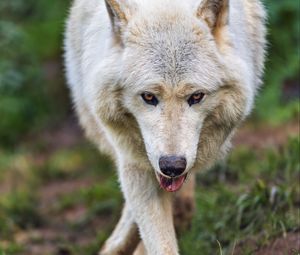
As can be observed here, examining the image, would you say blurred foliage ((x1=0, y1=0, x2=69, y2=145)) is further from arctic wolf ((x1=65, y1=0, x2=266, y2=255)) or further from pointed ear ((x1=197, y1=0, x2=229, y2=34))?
pointed ear ((x1=197, y1=0, x2=229, y2=34))

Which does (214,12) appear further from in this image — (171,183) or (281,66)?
(281,66)

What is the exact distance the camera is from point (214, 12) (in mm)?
5129

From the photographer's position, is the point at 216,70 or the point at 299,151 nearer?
the point at 216,70

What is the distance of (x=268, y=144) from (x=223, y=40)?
11.7ft

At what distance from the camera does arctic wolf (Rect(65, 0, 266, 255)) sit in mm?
4961

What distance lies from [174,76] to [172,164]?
52 centimetres

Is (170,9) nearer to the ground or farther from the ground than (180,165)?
farther from the ground

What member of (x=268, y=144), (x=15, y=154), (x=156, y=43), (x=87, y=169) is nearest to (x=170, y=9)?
(x=156, y=43)

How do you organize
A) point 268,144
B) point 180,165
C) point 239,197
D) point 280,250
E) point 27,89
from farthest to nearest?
point 27,89 < point 268,144 < point 239,197 < point 280,250 < point 180,165

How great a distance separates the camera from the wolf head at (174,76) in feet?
16.2

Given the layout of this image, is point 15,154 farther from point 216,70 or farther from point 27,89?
point 216,70

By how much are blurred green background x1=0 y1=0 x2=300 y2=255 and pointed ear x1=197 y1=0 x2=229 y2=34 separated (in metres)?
1.40

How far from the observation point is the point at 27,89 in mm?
11484

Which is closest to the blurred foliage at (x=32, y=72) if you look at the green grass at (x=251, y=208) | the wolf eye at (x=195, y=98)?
the green grass at (x=251, y=208)
